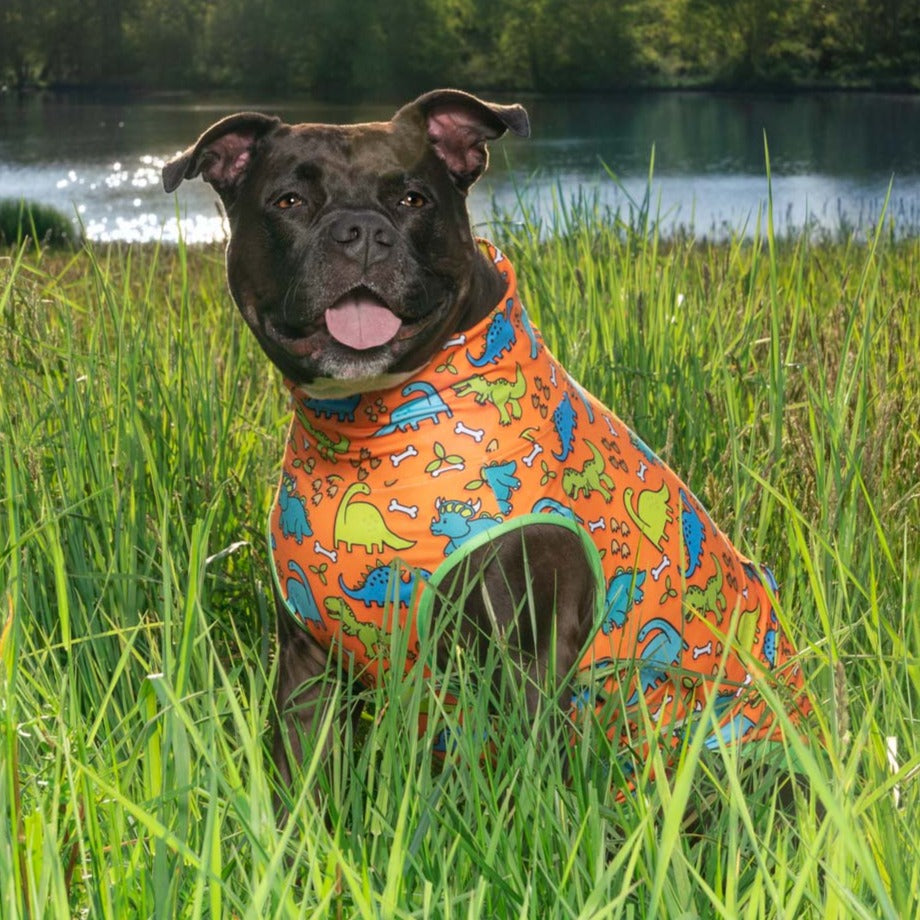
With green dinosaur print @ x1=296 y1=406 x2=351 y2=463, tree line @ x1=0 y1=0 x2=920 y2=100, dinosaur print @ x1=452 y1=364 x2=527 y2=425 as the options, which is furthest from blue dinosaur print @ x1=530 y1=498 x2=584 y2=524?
tree line @ x1=0 y1=0 x2=920 y2=100

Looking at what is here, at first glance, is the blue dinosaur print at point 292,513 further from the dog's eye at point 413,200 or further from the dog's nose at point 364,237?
the dog's eye at point 413,200

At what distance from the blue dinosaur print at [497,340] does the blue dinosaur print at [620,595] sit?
494mm

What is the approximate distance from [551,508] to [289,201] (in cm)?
88

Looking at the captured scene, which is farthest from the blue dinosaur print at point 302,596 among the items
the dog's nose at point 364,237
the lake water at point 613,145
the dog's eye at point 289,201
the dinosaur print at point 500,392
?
the lake water at point 613,145

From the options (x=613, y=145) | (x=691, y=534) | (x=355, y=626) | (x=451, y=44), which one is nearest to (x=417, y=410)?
(x=355, y=626)

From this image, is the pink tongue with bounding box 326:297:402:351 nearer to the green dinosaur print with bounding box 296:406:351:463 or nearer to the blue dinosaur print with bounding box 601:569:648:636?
the green dinosaur print with bounding box 296:406:351:463

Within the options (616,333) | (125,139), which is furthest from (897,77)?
(616,333)

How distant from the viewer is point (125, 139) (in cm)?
5503

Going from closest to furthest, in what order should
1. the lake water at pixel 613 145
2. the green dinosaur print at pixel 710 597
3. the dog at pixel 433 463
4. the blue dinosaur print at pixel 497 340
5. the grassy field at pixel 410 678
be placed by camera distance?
the grassy field at pixel 410 678 → the dog at pixel 433 463 → the blue dinosaur print at pixel 497 340 → the green dinosaur print at pixel 710 597 → the lake water at pixel 613 145

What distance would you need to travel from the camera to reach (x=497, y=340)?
271 cm

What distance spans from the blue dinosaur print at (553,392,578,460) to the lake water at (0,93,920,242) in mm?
24086

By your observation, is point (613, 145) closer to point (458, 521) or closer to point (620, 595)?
point (620, 595)

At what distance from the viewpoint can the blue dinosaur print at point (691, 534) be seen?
2.82 meters

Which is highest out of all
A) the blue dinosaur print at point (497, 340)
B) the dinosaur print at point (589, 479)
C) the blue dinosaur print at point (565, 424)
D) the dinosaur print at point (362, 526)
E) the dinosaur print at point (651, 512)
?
the blue dinosaur print at point (497, 340)
